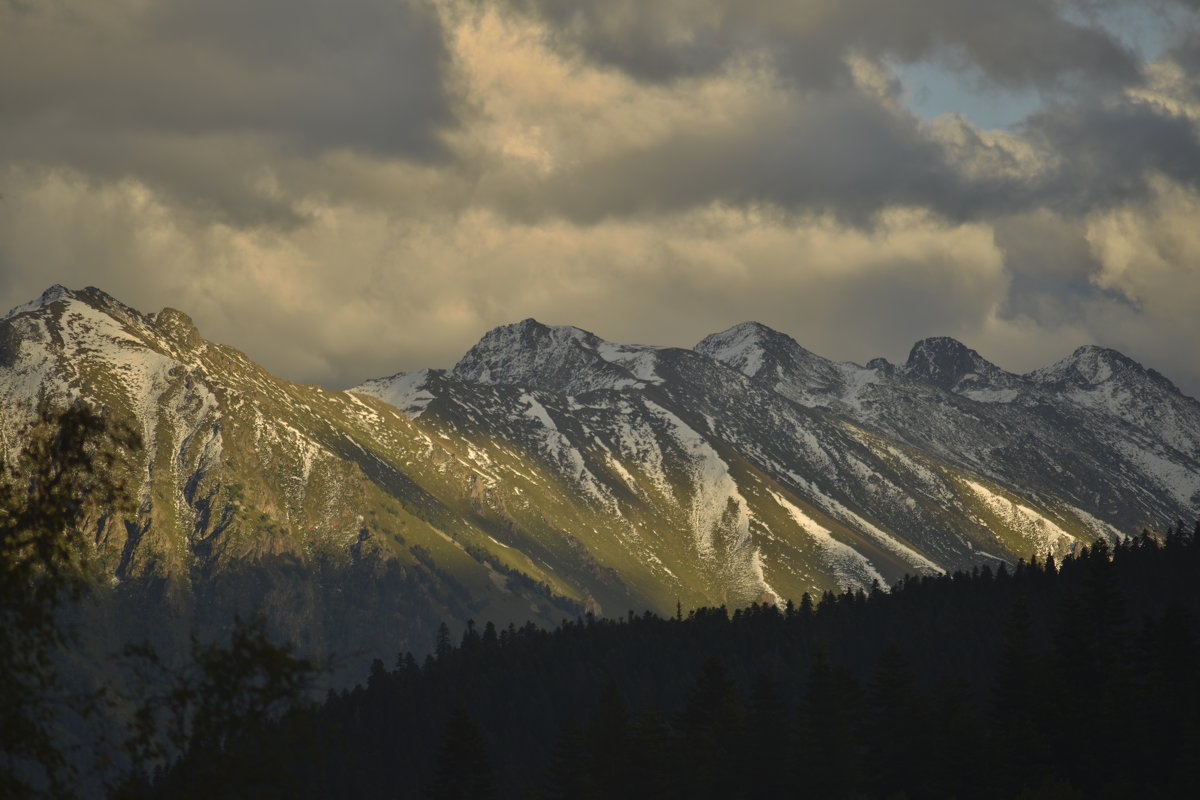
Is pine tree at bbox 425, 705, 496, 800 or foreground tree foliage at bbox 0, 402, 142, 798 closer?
foreground tree foliage at bbox 0, 402, 142, 798

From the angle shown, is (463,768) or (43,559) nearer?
(43,559)

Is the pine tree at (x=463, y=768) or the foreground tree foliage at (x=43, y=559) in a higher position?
the foreground tree foliage at (x=43, y=559)

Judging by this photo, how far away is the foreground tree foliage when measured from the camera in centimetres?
3703

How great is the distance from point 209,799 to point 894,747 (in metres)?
90.0

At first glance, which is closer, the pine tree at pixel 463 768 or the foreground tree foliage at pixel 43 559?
the foreground tree foliage at pixel 43 559

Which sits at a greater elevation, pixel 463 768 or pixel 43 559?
pixel 43 559

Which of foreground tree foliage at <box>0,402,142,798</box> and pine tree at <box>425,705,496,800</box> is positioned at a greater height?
foreground tree foliage at <box>0,402,142,798</box>

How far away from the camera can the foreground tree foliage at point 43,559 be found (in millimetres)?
37031

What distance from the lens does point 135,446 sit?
131 ft

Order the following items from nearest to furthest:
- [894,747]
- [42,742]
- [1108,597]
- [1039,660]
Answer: [42,742] → [894,747] → [1039,660] → [1108,597]

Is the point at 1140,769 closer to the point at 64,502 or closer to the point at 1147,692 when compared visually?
the point at 1147,692

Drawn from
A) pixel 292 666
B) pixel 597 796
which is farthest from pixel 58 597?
pixel 597 796

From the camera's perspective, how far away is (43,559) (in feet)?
125

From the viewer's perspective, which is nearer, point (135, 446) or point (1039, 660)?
point (135, 446)
